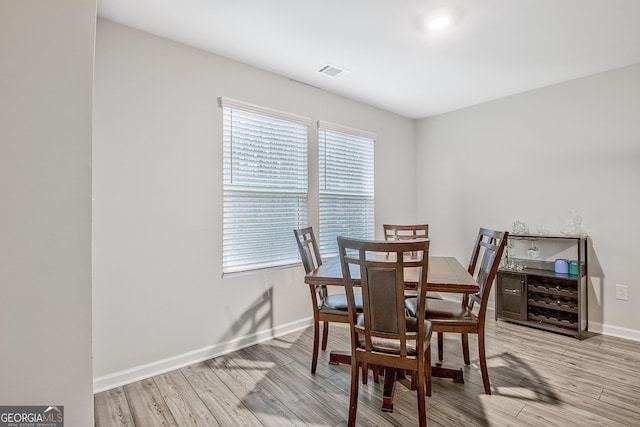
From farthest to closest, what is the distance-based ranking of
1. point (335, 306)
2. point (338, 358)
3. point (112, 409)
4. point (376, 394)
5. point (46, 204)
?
point (338, 358) → point (335, 306) → point (376, 394) → point (112, 409) → point (46, 204)

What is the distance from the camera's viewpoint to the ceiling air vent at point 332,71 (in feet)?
9.53

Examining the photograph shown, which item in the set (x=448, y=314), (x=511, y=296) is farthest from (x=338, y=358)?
(x=511, y=296)

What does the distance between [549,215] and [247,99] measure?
3426 mm

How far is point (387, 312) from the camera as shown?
5.34 ft

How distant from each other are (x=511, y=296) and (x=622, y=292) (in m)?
0.93

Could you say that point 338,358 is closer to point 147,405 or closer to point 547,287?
point 147,405

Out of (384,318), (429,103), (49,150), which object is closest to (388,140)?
(429,103)

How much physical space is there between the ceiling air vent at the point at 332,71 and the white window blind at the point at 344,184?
0.52 metres

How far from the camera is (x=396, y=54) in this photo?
105 inches

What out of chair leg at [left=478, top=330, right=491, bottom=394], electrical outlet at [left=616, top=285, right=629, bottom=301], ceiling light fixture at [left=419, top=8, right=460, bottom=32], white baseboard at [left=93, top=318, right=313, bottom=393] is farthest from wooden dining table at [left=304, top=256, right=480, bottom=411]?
electrical outlet at [left=616, top=285, right=629, bottom=301]

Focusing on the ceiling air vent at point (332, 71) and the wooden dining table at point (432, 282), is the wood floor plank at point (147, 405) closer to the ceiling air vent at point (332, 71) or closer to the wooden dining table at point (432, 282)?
the wooden dining table at point (432, 282)

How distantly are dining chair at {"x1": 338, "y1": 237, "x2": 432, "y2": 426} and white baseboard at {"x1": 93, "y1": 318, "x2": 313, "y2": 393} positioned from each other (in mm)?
1372

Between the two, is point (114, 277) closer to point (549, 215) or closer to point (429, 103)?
point (429, 103)

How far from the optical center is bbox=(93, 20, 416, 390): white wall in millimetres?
2145
